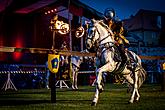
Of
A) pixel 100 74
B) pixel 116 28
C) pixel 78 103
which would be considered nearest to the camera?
pixel 100 74

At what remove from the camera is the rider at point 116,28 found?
1119cm

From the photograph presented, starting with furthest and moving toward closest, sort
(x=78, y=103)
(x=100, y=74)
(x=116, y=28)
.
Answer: (x=116, y=28), (x=78, y=103), (x=100, y=74)

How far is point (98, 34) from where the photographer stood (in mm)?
10469

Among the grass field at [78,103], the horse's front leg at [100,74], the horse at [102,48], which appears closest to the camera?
the grass field at [78,103]

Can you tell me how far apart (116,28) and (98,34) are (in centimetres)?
138

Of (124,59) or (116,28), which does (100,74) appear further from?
(116,28)

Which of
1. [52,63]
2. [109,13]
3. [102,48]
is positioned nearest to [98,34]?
[102,48]

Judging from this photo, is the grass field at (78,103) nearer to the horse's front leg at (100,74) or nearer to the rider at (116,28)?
the horse's front leg at (100,74)

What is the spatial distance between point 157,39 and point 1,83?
207ft

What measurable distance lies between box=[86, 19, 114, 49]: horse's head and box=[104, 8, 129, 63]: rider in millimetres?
683

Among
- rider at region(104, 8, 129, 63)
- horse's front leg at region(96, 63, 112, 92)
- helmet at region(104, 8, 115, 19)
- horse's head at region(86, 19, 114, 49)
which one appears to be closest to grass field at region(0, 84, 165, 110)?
horse's front leg at region(96, 63, 112, 92)

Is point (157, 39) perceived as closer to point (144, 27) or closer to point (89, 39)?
point (144, 27)

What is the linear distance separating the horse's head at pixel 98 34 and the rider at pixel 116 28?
68 centimetres

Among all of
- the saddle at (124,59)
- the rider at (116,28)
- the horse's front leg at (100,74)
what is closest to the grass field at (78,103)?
the horse's front leg at (100,74)
